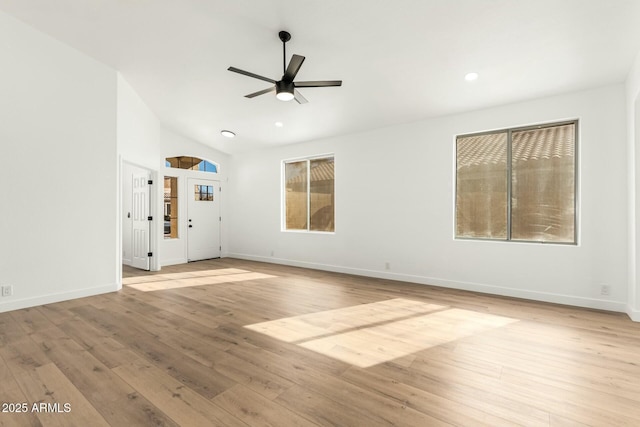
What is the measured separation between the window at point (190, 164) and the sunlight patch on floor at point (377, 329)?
5.37m

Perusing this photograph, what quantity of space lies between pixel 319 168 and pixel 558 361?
5.16 metres

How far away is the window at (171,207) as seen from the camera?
23.0ft

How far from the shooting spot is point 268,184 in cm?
740

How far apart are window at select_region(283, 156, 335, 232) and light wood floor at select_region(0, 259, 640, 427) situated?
267 cm

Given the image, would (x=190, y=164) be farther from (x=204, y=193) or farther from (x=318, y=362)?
(x=318, y=362)

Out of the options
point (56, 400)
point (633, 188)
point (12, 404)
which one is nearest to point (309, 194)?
point (633, 188)

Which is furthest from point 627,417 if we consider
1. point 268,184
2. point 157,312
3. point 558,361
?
point 268,184

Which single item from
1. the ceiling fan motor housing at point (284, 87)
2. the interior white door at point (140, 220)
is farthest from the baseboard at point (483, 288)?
the ceiling fan motor housing at point (284, 87)

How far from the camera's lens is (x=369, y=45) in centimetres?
343

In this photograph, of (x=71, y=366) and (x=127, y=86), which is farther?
(x=127, y=86)

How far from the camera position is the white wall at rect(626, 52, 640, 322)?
3340 mm

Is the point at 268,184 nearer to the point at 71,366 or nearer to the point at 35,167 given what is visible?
the point at 35,167

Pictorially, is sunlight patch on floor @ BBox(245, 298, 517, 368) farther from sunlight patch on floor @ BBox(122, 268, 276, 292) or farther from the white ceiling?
the white ceiling

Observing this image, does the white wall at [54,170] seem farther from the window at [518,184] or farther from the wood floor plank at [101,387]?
the window at [518,184]
